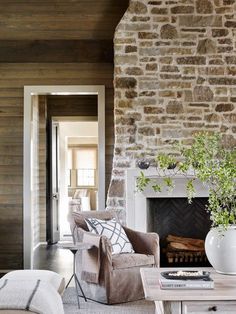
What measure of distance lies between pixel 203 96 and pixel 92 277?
261 centimetres

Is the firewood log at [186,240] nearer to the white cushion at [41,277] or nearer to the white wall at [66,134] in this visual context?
the white cushion at [41,277]

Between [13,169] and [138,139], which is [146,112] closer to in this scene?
[138,139]

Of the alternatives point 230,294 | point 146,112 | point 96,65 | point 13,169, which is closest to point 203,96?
point 146,112

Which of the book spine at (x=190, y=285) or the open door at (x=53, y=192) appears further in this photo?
the open door at (x=53, y=192)

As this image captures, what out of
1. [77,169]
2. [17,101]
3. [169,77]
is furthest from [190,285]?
[77,169]

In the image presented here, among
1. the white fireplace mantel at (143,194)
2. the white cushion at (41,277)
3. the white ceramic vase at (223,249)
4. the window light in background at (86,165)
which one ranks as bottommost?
the white cushion at (41,277)

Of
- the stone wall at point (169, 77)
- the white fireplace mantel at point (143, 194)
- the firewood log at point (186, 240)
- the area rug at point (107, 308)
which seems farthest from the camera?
the firewood log at point (186, 240)

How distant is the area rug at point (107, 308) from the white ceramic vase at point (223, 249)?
1296 millimetres

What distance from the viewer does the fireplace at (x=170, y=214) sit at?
19.7 feet

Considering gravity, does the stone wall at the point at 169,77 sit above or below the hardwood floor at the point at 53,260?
above

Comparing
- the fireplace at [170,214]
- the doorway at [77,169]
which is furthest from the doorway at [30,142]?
the doorway at [77,169]

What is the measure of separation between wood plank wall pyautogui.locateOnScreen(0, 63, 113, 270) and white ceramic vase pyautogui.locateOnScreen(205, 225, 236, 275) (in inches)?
146

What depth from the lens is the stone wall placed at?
6098 millimetres

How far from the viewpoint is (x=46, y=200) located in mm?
9258
